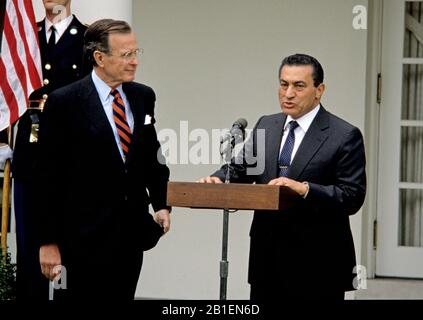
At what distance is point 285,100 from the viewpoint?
5.51 metres

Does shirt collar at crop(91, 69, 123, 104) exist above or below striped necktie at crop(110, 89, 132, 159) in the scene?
above

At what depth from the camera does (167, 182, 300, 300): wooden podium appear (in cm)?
493

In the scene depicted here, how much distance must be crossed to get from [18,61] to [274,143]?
6.00ft

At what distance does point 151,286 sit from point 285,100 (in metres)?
3.61

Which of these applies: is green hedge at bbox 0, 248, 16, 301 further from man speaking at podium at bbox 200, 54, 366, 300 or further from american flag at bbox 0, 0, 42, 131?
man speaking at podium at bbox 200, 54, 366, 300

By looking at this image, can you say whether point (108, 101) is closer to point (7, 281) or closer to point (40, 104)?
point (40, 104)

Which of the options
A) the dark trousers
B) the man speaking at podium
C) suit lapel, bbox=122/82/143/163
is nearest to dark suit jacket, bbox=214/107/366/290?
the man speaking at podium

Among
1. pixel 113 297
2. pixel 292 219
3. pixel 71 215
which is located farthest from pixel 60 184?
pixel 292 219

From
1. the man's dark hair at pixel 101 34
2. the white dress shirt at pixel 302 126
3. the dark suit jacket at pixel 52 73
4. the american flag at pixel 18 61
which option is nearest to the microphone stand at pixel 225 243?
the white dress shirt at pixel 302 126

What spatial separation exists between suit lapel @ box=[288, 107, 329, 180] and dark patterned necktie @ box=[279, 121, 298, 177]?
0.04 metres

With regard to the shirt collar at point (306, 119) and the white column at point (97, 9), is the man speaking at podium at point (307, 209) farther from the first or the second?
the white column at point (97, 9)

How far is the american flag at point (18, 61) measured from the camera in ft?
21.3

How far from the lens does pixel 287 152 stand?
5.56 metres

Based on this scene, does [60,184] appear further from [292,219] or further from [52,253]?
[292,219]
